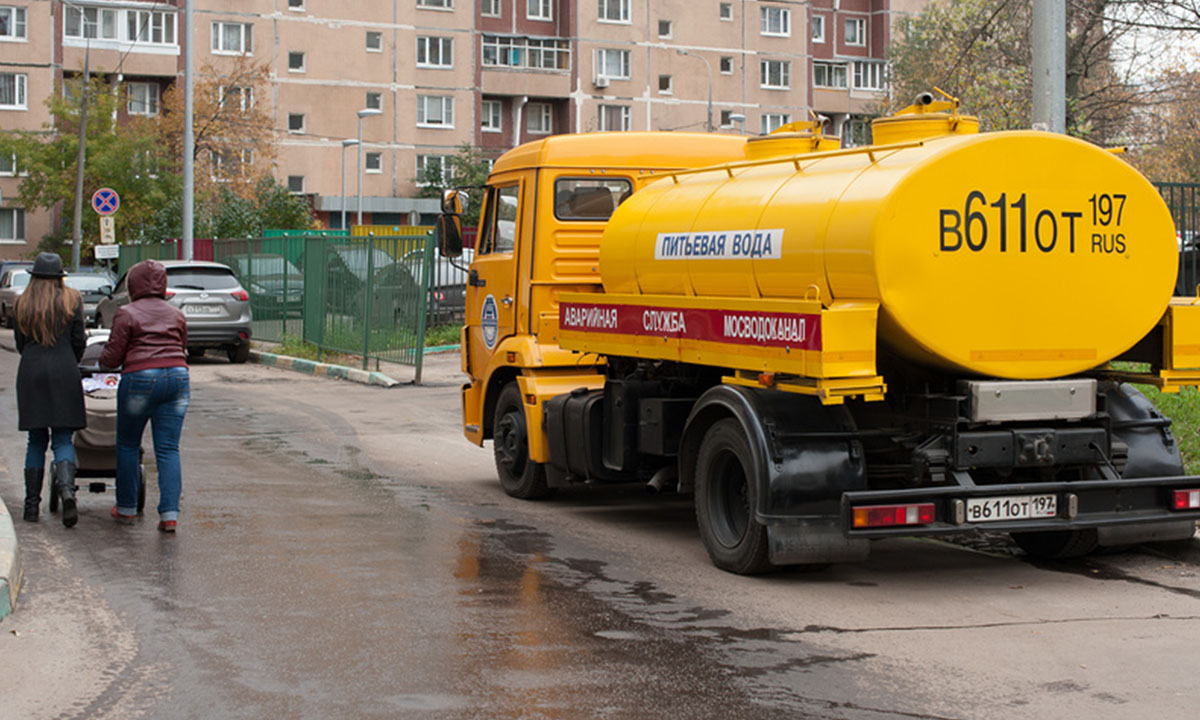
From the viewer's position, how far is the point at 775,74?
75.5 metres

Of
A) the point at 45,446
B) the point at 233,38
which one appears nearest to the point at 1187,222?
the point at 45,446

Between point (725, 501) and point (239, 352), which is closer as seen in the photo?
point (725, 501)

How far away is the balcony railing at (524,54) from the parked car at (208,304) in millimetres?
46255

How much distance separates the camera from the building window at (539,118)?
71750 millimetres

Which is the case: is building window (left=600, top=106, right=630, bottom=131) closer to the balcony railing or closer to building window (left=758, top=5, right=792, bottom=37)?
the balcony railing

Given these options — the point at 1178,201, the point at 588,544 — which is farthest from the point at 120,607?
the point at 1178,201

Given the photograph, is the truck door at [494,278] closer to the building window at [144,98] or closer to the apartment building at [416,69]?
the apartment building at [416,69]

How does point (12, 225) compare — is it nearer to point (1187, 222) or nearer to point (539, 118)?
point (539, 118)

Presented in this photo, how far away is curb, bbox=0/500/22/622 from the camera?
271 inches

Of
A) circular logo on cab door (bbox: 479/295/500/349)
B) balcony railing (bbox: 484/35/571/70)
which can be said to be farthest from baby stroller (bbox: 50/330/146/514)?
balcony railing (bbox: 484/35/571/70)

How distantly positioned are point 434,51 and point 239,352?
A: 45.2 m

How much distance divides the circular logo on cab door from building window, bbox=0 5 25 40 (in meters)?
55.4

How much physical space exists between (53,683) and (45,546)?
121 inches

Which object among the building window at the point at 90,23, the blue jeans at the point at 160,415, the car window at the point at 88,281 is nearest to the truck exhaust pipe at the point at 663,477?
the blue jeans at the point at 160,415
